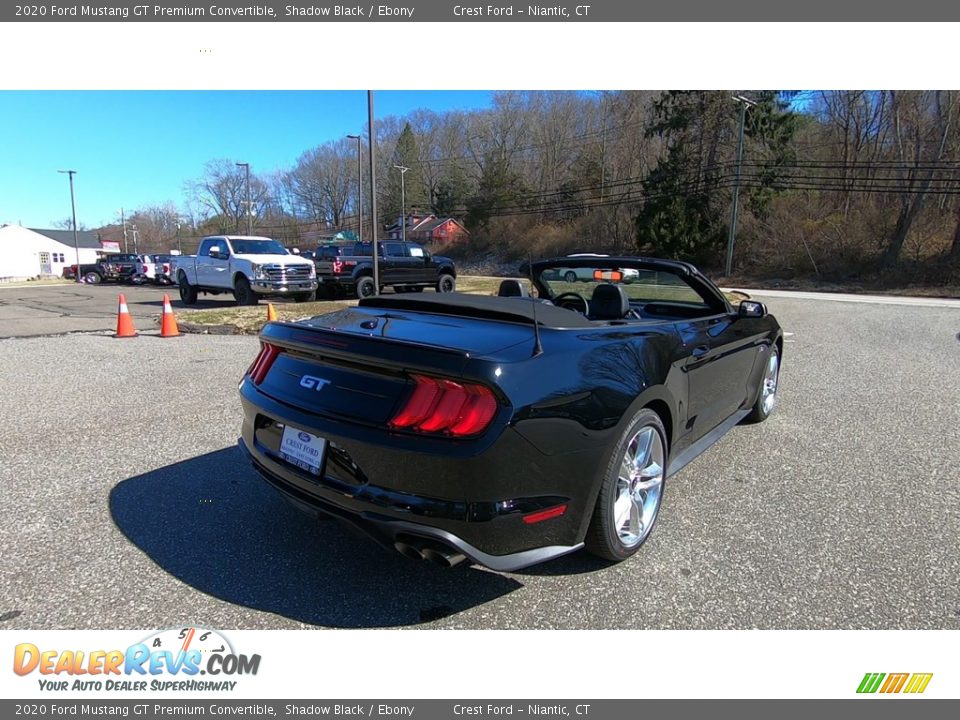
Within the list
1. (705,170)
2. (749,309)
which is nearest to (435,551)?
(749,309)

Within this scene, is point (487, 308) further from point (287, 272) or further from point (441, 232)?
point (441, 232)

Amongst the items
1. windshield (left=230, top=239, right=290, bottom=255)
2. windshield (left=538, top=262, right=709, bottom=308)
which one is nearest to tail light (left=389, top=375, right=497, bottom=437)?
windshield (left=538, top=262, right=709, bottom=308)

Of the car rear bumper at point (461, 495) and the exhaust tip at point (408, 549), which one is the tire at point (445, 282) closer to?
the car rear bumper at point (461, 495)

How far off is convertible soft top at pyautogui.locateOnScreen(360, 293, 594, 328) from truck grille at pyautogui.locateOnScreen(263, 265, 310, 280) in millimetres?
12316

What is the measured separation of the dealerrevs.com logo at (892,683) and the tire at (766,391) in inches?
107

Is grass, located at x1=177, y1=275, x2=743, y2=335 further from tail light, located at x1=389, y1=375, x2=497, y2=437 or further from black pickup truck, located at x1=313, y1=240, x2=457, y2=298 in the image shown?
tail light, located at x1=389, y1=375, x2=497, y2=437

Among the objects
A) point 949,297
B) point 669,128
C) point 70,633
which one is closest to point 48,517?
point 70,633

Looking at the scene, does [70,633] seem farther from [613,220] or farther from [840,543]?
[613,220]

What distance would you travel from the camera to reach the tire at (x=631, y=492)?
2479mm

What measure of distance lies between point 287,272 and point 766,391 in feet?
41.7

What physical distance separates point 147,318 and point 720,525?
43.3 feet

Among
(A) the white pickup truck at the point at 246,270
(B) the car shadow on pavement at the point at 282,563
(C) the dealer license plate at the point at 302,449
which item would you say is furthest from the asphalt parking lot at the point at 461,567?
(A) the white pickup truck at the point at 246,270

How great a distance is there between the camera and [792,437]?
4582mm

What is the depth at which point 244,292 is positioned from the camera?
582 inches
